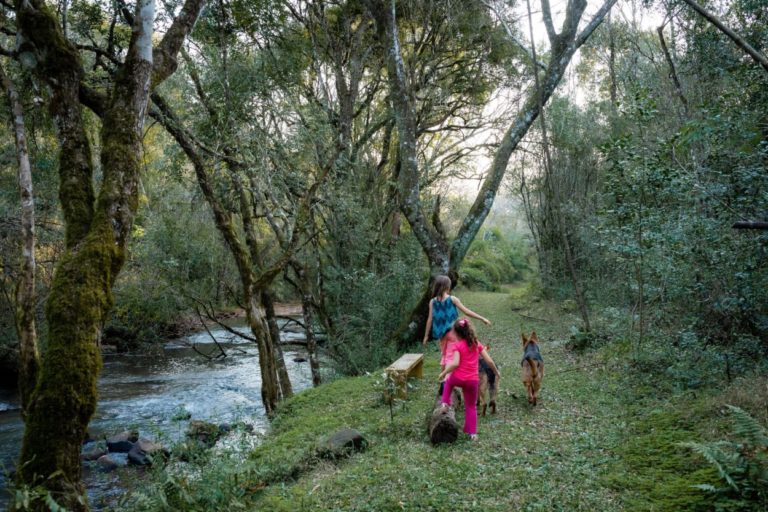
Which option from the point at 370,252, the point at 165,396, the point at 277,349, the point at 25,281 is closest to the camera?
the point at 25,281

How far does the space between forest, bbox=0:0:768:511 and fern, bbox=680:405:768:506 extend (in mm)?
34

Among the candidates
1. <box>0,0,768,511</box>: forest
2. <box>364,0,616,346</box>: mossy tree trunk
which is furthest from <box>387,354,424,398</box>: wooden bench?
<box>364,0,616,346</box>: mossy tree trunk

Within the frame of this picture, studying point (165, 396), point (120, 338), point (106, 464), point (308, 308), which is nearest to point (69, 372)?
point (106, 464)

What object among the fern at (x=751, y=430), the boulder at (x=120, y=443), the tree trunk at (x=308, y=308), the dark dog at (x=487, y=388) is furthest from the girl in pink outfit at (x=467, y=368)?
the boulder at (x=120, y=443)

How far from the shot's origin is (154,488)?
16.5 feet

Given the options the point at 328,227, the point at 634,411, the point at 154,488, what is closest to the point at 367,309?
the point at 328,227

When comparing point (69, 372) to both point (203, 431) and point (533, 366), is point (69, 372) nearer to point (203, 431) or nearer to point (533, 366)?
point (533, 366)

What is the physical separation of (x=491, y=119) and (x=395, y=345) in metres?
10.00

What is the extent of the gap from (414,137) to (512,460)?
31.1ft

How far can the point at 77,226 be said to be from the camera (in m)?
5.42

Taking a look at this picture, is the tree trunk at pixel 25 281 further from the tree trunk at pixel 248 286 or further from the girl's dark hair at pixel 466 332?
the girl's dark hair at pixel 466 332

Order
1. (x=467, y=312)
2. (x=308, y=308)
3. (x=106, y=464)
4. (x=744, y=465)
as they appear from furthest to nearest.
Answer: (x=308, y=308)
(x=106, y=464)
(x=467, y=312)
(x=744, y=465)

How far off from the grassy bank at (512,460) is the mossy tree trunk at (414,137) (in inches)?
201

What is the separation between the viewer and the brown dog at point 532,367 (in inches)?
279
